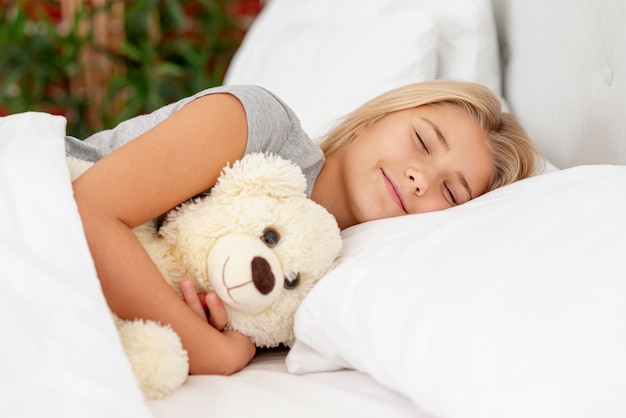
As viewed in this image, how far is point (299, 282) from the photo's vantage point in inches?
40.1

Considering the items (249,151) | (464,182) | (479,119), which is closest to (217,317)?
(249,151)

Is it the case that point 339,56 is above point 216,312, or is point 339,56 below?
above

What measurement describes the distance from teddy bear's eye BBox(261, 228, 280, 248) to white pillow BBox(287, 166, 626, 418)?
3.4 inches

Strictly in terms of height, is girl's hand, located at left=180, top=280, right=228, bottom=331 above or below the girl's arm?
below

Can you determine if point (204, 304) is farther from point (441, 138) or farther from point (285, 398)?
point (441, 138)

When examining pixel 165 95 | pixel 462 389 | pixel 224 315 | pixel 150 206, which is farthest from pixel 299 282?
pixel 165 95

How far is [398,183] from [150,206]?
40 cm

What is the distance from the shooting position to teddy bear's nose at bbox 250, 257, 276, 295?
0.94 meters

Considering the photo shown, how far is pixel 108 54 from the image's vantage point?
280cm

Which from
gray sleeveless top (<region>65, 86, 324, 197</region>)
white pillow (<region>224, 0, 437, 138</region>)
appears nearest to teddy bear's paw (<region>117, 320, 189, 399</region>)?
gray sleeveless top (<region>65, 86, 324, 197</region>)

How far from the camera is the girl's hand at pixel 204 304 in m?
0.99

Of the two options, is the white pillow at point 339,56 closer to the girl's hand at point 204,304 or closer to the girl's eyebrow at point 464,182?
the girl's eyebrow at point 464,182

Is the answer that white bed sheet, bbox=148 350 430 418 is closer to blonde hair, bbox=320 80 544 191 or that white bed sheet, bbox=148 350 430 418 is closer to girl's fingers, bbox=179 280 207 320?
girl's fingers, bbox=179 280 207 320

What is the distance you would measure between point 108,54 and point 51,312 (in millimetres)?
2158
